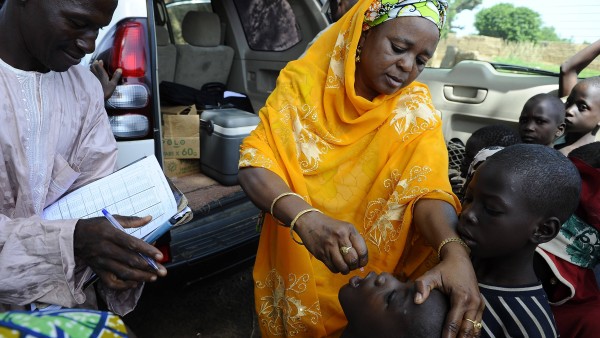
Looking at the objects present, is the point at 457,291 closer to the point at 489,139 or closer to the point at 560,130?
the point at 489,139

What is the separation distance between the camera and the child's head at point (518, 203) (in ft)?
4.23

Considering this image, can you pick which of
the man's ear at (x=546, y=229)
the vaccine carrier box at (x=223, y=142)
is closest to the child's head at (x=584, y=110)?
the man's ear at (x=546, y=229)

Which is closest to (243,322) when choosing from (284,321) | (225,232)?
(225,232)

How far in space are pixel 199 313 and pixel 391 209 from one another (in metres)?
1.74

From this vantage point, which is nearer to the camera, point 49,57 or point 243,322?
point 49,57

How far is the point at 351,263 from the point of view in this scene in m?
1.17

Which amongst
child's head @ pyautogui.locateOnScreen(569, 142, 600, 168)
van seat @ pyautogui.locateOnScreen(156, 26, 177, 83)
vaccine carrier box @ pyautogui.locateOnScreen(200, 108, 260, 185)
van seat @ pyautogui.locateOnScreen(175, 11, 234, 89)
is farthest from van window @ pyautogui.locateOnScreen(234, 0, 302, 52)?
child's head @ pyautogui.locateOnScreen(569, 142, 600, 168)

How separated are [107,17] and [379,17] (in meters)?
0.81

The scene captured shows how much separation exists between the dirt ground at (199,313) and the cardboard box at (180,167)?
753 millimetres

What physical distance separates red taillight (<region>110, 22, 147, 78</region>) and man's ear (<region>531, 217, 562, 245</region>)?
1.65 metres

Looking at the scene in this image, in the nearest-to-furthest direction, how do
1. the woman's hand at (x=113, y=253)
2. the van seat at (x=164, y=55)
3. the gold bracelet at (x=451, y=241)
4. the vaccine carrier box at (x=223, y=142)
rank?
the woman's hand at (x=113, y=253) → the gold bracelet at (x=451, y=241) → the vaccine carrier box at (x=223, y=142) → the van seat at (x=164, y=55)

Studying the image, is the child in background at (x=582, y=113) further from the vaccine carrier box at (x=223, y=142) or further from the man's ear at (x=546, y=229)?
the vaccine carrier box at (x=223, y=142)

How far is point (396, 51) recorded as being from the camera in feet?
4.98

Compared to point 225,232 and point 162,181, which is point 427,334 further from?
point 225,232
